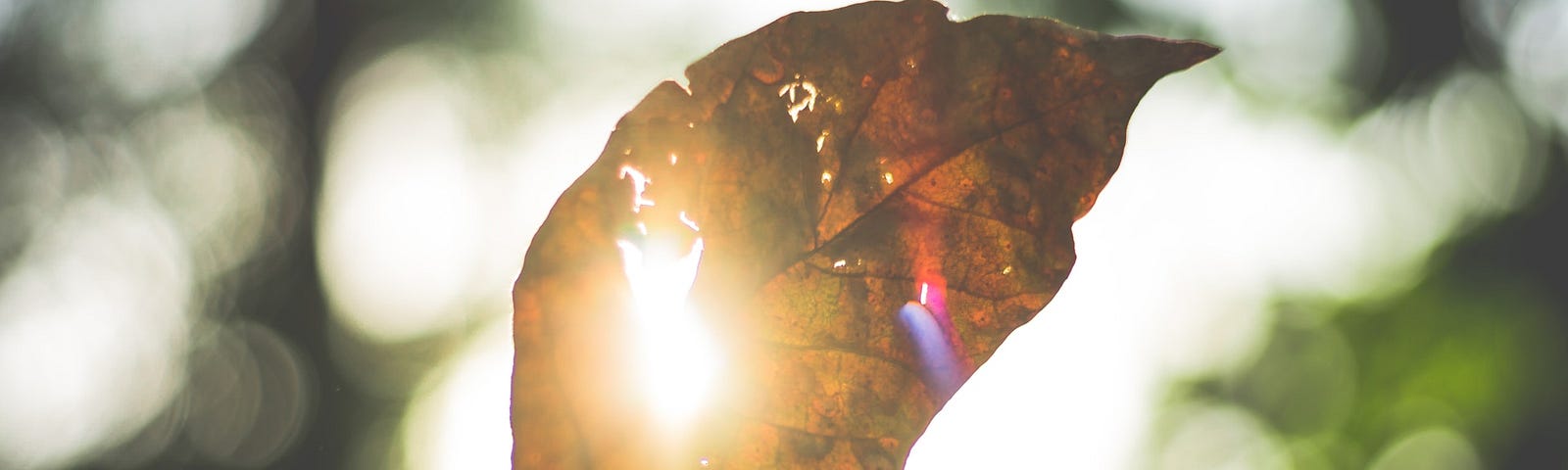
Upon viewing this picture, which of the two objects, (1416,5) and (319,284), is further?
(1416,5)

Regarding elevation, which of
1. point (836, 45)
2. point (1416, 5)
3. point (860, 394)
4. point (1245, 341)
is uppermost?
point (836, 45)

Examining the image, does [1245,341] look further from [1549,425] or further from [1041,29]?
[1041,29]

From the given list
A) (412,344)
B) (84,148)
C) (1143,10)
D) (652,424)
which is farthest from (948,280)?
(84,148)

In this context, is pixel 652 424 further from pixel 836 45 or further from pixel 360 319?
pixel 360 319

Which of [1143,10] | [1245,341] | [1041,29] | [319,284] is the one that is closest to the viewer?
[1041,29]

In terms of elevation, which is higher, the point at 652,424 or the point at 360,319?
the point at 652,424

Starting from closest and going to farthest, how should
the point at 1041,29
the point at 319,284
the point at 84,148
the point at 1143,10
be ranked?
the point at 1041,29 → the point at 319,284 → the point at 1143,10 → the point at 84,148

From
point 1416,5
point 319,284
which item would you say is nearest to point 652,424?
point 319,284
